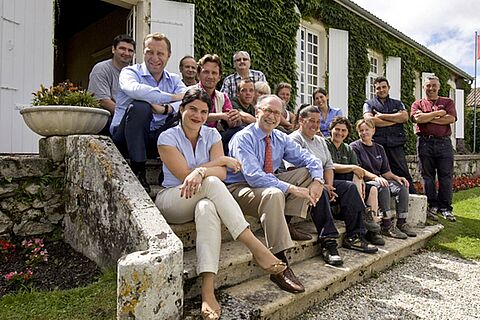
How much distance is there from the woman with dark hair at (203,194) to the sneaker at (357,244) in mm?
1154

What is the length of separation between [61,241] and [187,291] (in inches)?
48.1

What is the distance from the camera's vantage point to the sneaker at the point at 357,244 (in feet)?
9.87

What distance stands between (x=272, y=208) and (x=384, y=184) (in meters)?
1.78

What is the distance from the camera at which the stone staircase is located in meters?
1.86

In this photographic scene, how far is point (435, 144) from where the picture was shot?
4.74 meters

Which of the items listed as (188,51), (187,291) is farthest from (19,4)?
(187,291)

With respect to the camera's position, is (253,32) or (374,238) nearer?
(374,238)

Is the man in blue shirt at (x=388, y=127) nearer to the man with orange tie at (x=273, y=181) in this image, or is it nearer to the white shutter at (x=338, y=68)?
the man with orange tie at (x=273, y=181)

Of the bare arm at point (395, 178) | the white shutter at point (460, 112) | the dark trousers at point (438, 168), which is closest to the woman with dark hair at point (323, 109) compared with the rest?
the bare arm at point (395, 178)

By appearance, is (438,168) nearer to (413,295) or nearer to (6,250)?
(413,295)

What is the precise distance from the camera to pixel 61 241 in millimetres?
2588

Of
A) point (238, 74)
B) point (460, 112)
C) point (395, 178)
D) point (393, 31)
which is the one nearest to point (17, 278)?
point (238, 74)

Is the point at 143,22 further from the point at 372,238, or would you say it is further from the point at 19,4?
the point at 372,238

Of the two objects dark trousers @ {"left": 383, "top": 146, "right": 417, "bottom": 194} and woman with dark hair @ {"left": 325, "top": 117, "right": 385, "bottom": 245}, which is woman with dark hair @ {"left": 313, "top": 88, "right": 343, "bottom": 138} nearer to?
woman with dark hair @ {"left": 325, "top": 117, "right": 385, "bottom": 245}
